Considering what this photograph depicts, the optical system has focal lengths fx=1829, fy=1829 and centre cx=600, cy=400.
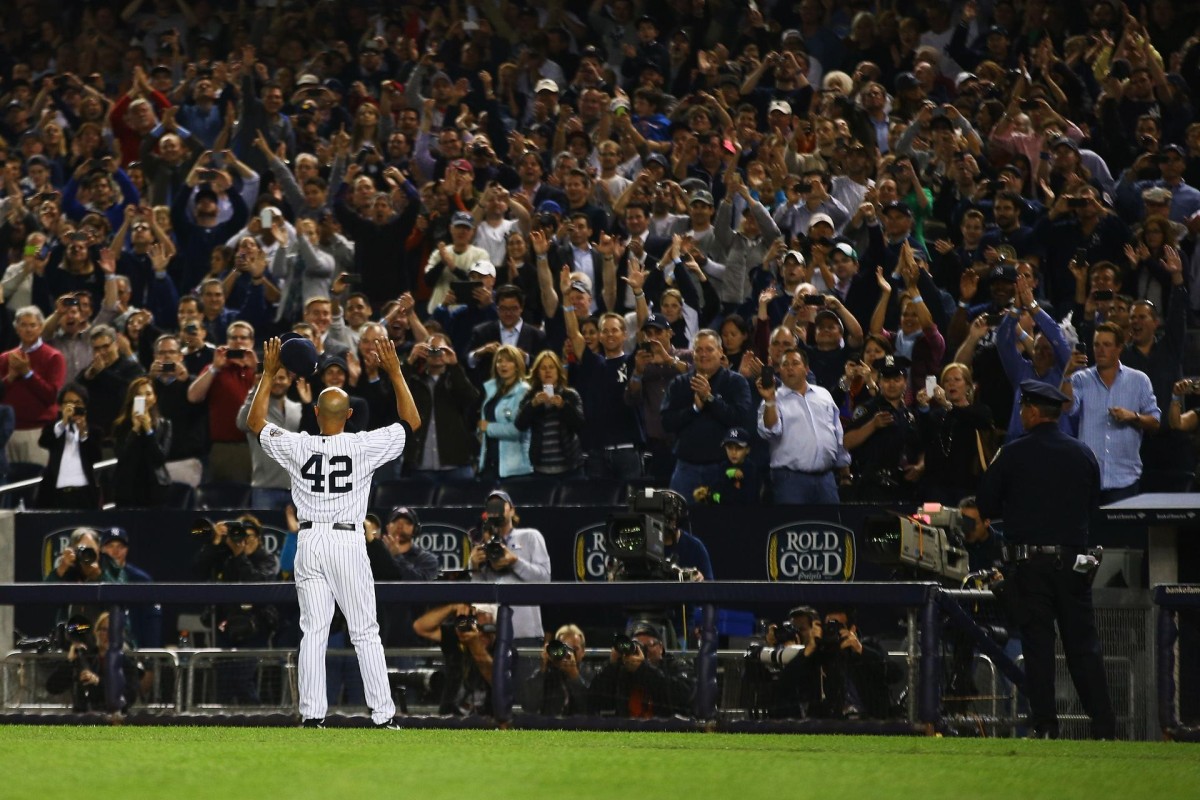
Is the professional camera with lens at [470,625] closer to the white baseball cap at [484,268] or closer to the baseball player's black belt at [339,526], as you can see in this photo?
the baseball player's black belt at [339,526]

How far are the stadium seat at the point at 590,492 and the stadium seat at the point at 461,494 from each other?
666 millimetres

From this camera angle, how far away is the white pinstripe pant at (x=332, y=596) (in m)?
9.95

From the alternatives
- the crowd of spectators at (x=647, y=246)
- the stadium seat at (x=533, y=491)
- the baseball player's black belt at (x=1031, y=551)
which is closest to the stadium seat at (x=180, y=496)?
the crowd of spectators at (x=647, y=246)

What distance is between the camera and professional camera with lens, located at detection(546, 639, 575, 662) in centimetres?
1106

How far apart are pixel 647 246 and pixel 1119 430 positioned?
4821 mm

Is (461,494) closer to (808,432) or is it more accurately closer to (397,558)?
(397,558)

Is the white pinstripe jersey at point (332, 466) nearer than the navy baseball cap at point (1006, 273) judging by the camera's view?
Yes

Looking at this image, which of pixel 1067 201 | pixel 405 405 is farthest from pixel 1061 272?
pixel 405 405

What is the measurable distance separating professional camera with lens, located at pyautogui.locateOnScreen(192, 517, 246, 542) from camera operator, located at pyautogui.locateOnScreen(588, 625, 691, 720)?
3453mm

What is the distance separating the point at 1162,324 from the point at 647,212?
4.48m

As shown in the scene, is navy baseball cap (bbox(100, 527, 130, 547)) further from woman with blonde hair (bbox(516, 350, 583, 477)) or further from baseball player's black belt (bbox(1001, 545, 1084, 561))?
baseball player's black belt (bbox(1001, 545, 1084, 561))

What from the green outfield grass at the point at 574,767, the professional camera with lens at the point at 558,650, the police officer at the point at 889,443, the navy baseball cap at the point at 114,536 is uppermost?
the police officer at the point at 889,443

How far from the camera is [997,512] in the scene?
410 inches

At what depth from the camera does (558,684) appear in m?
11.1
